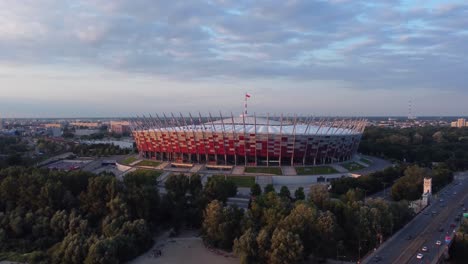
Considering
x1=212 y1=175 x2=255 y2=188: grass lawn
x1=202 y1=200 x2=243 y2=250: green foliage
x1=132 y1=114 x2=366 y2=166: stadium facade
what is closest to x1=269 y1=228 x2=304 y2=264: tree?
x1=202 y1=200 x2=243 y2=250: green foliage

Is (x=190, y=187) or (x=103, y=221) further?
(x=190, y=187)

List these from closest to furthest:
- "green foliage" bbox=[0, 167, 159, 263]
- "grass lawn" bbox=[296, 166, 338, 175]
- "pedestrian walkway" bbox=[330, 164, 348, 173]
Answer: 1. "green foliage" bbox=[0, 167, 159, 263]
2. "grass lawn" bbox=[296, 166, 338, 175]
3. "pedestrian walkway" bbox=[330, 164, 348, 173]

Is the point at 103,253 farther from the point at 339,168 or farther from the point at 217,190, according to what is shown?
the point at 339,168

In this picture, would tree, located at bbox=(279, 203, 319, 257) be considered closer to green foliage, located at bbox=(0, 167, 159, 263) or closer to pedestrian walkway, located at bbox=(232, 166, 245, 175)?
green foliage, located at bbox=(0, 167, 159, 263)

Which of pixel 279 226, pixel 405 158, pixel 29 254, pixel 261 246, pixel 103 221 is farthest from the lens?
pixel 405 158

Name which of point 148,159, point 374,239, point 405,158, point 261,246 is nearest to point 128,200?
point 261,246

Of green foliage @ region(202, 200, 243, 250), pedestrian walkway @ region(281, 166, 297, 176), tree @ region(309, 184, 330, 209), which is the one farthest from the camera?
pedestrian walkway @ region(281, 166, 297, 176)

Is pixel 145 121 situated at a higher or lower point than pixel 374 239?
higher

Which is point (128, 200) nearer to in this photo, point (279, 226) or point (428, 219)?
point (279, 226)
